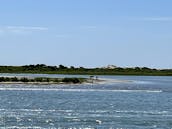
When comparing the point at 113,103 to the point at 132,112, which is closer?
the point at 132,112

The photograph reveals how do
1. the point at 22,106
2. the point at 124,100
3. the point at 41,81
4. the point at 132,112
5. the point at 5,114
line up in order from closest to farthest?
the point at 5,114 → the point at 132,112 → the point at 22,106 → the point at 124,100 → the point at 41,81

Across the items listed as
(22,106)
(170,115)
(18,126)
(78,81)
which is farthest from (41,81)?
(18,126)

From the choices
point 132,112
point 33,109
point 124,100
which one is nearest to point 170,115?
point 132,112

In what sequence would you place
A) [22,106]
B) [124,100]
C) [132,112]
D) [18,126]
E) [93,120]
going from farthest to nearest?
[124,100] < [22,106] < [132,112] < [93,120] < [18,126]

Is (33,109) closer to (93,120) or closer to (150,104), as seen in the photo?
(93,120)

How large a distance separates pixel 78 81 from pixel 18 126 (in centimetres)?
7715

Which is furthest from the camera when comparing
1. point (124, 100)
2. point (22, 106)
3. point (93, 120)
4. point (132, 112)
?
point (124, 100)

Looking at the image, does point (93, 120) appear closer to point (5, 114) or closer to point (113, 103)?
point (5, 114)

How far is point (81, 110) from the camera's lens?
198ft

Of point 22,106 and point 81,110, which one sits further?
point 22,106

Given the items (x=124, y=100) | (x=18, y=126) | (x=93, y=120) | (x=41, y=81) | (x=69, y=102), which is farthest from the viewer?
(x=41, y=81)

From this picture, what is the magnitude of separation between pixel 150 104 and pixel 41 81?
50188mm

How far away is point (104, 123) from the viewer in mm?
48594

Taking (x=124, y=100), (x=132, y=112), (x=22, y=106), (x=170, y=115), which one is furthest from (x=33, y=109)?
(x=124, y=100)
